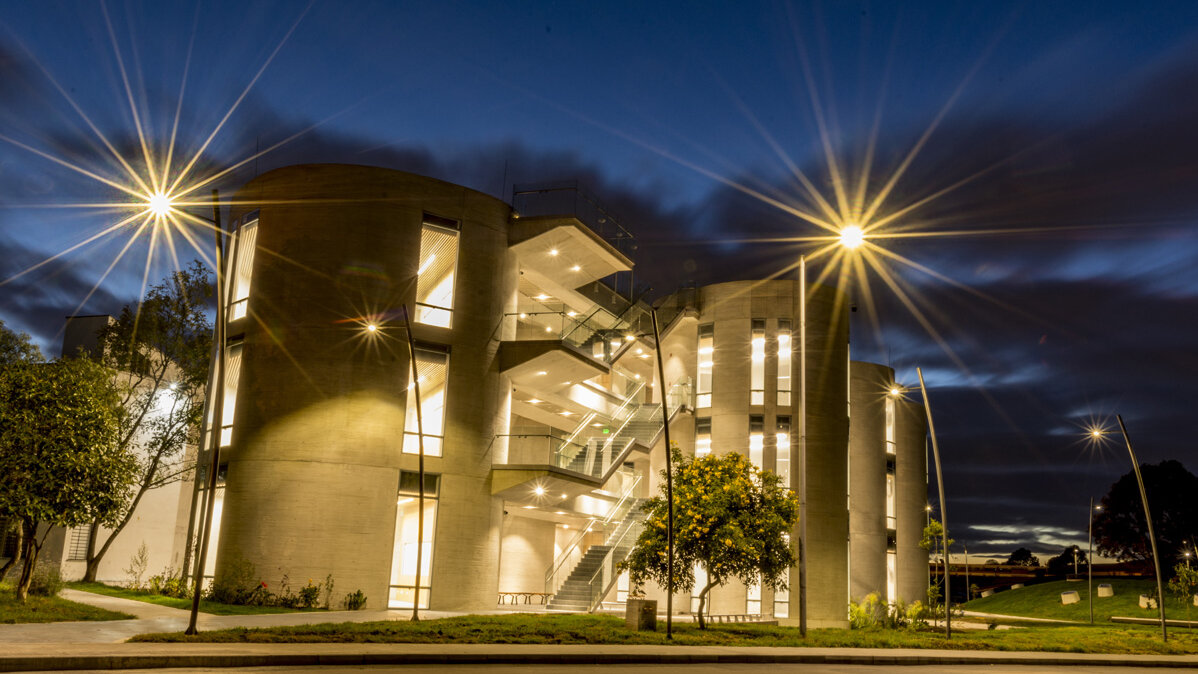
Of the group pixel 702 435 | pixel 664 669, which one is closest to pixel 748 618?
pixel 702 435

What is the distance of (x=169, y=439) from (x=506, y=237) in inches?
654

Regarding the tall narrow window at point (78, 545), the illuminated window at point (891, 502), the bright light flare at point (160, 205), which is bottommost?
the tall narrow window at point (78, 545)

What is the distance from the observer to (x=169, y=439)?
38000 mm

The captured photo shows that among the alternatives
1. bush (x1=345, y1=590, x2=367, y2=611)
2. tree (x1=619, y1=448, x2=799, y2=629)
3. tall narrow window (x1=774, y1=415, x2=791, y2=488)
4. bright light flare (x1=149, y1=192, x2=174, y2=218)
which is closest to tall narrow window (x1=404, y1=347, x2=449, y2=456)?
bush (x1=345, y1=590, x2=367, y2=611)

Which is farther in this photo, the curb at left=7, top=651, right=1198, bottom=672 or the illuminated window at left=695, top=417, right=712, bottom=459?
the illuminated window at left=695, top=417, right=712, bottom=459

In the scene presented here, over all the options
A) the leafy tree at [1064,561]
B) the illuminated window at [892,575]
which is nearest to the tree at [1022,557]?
the leafy tree at [1064,561]

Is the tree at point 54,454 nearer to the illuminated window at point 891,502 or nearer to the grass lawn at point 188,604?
the grass lawn at point 188,604

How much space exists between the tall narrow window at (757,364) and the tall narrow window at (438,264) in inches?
562

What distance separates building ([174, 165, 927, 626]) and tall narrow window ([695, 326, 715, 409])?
2.91ft

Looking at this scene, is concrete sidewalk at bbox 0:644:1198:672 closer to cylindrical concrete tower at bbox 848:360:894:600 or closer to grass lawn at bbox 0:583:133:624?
grass lawn at bbox 0:583:133:624

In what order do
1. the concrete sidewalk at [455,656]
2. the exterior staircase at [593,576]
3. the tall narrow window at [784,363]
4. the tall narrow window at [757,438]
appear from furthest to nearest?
1. the tall narrow window at [784,363]
2. the tall narrow window at [757,438]
3. the exterior staircase at [593,576]
4. the concrete sidewalk at [455,656]

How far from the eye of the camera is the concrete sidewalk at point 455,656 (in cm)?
1287

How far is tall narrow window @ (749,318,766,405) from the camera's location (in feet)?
131

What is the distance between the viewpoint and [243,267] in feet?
107
